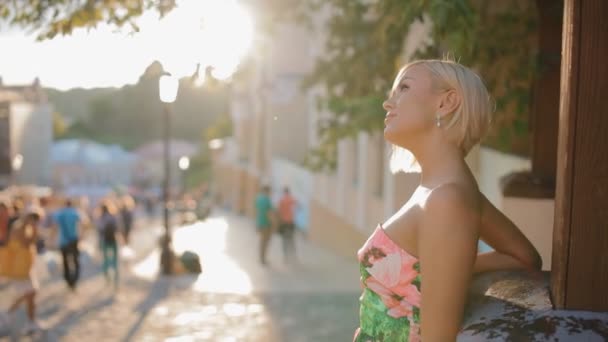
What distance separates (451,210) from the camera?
80.1 inches

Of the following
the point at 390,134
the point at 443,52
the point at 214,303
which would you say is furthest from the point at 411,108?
the point at 214,303

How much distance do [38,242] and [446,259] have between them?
517 inches

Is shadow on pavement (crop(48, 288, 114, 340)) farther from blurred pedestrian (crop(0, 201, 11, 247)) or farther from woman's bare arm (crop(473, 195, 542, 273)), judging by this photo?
woman's bare arm (crop(473, 195, 542, 273))

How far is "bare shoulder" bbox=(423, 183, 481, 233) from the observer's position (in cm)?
203

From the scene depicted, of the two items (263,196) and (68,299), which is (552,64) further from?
(263,196)

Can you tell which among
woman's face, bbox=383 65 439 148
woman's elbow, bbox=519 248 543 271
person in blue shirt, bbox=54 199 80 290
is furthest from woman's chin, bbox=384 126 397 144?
person in blue shirt, bbox=54 199 80 290

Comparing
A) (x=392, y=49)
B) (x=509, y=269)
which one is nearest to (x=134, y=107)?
(x=392, y=49)

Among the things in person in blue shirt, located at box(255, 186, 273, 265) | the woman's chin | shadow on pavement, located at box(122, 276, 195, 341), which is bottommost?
shadow on pavement, located at box(122, 276, 195, 341)

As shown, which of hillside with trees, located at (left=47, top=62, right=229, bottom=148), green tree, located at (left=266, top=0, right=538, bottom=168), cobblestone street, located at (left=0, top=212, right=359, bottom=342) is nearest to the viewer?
green tree, located at (left=266, top=0, right=538, bottom=168)

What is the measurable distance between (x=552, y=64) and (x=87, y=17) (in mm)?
2995

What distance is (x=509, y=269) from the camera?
2387 mm

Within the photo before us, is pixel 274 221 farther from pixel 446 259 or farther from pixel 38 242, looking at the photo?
pixel 446 259

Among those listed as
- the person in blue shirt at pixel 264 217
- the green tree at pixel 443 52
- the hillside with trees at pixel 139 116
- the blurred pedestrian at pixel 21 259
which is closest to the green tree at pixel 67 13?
the green tree at pixel 443 52

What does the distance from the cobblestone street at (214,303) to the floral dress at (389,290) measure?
6826 mm
